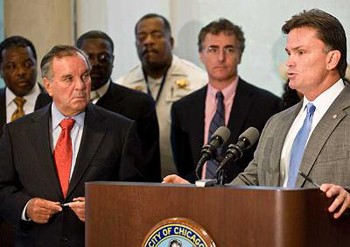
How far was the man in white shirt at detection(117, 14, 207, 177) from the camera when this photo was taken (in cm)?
625

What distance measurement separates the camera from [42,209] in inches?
172

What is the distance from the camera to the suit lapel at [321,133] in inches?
144

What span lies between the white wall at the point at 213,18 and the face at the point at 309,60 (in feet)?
10.6

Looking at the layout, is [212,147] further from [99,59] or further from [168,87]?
[168,87]

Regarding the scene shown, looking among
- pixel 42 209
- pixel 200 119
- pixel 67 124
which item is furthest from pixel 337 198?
pixel 200 119

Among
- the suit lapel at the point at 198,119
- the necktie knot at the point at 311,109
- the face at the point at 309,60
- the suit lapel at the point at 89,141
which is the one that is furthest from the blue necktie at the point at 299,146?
the suit lapel at the point at 198,119

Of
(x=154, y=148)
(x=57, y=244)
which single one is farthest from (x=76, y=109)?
(x=154, y=148)

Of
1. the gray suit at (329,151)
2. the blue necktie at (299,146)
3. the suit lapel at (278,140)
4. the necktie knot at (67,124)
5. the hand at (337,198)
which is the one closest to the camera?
the hand at (337,198)

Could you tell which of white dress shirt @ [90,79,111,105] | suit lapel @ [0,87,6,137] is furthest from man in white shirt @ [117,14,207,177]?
suit lapel @ [0,87,6,137]

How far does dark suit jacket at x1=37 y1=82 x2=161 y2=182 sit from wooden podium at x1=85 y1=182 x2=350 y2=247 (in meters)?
2.29

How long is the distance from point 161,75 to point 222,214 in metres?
3.47

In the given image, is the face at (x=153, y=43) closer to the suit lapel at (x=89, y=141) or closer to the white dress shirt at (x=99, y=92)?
the white dress shirt at (x=99, y=92)

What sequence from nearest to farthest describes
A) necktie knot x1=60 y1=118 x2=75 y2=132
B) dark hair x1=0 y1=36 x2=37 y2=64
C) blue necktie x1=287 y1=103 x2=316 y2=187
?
blue necktie x1=287 y1=103 x2=316 y2=187 < necktie knot x1=60 y1=118 x2=75 y2=132 < dark hair x1=0 y1=36 x2=37 y2=64

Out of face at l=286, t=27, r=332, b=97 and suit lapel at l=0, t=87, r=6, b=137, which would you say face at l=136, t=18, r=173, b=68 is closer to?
suit lapel at l=0, t=87, r=6, b=137
